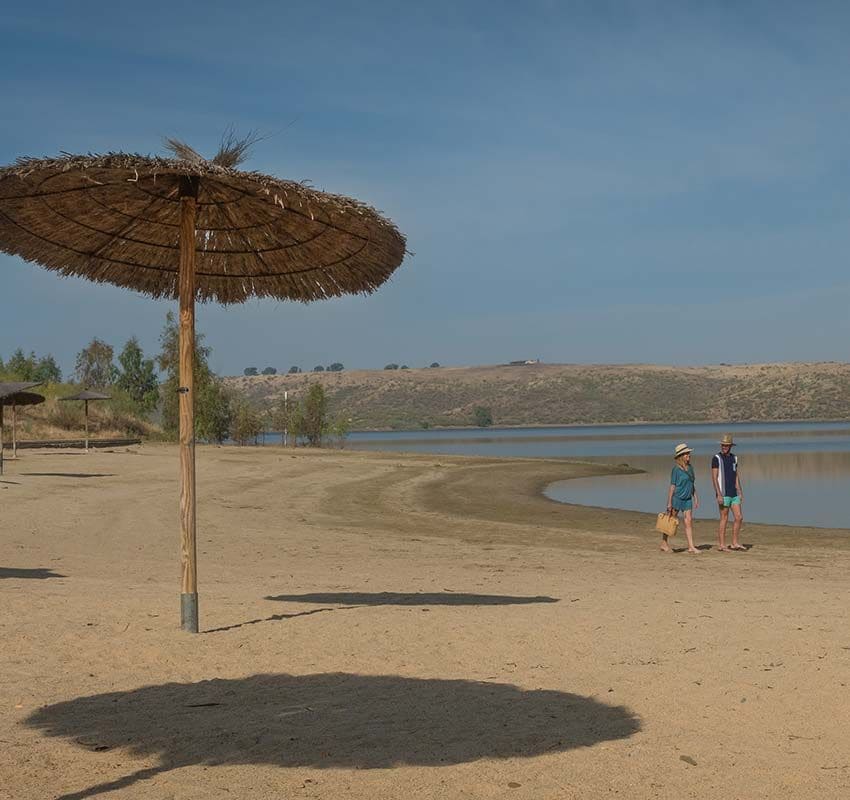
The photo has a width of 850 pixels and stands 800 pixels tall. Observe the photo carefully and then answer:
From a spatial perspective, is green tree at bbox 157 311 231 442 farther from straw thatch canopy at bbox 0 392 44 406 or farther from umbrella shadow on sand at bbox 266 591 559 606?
umbrella shadow on sand at bbox 266 591 559 606

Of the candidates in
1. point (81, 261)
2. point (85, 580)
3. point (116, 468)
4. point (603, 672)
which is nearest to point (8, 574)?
point (85, 580)

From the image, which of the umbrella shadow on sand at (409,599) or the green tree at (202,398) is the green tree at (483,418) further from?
the umbrella shadow on sand at (409,599)

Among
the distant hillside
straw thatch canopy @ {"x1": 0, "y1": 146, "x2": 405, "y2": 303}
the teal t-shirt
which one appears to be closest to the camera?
straw thatch canopy @ {"x1": 0, "y1": 146, "x2": 405, "y2": 303}

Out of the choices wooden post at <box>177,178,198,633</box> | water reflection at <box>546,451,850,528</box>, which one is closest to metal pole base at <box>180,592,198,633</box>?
wooden post at <box>177,178,198,633</box>

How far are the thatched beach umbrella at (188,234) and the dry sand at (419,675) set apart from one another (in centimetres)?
116

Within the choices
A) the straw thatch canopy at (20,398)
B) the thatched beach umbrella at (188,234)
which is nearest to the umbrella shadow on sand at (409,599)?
the thatched beach umbrella at (188,234)

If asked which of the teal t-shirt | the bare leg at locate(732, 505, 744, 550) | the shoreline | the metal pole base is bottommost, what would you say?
the shoreline

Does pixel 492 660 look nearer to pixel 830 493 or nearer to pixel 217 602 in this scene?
pixel 217 602

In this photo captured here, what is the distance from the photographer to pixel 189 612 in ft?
25.3

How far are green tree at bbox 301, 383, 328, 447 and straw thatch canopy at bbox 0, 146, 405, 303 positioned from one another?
52141 mm

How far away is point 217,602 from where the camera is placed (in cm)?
912

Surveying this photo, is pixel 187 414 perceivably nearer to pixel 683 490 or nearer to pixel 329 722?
pixel 329 722

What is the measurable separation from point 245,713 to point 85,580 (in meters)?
5.29

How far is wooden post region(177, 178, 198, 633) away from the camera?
7695 millimetres
